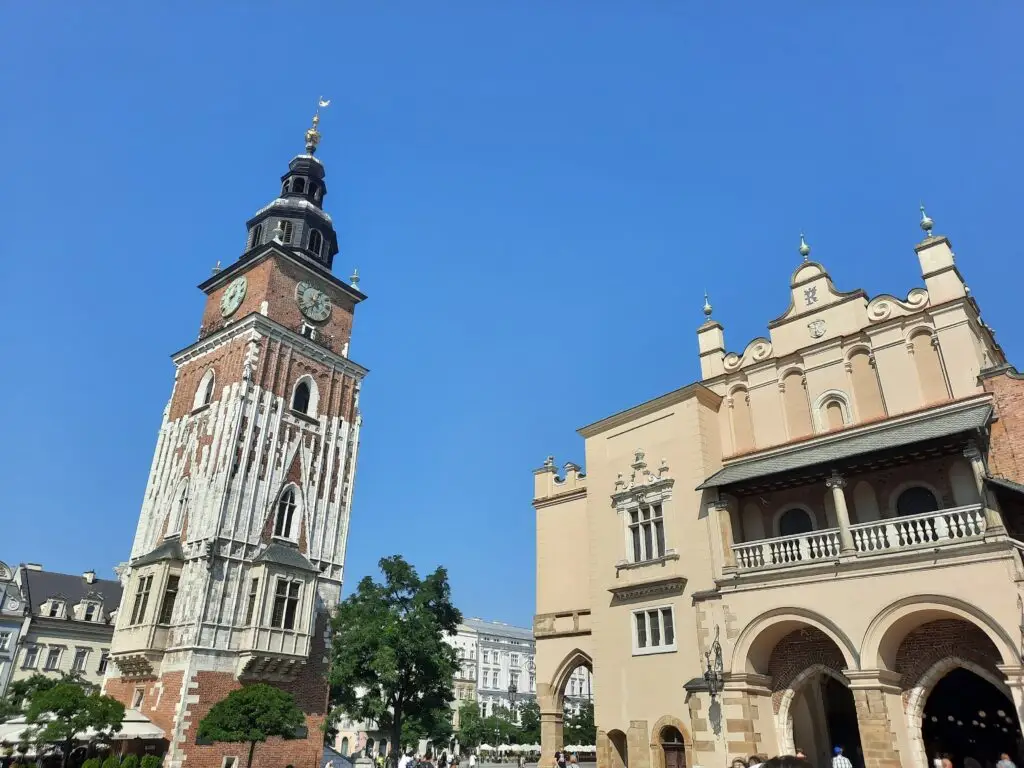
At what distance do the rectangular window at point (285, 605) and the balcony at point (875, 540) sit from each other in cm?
2253

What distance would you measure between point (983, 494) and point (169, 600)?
32667 millimetres

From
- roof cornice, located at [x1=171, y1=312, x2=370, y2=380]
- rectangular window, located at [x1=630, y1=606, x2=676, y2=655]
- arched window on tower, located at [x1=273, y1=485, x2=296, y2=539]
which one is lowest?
rectangular window, located at [x1=630, y1=606, x2=676, y2=655]

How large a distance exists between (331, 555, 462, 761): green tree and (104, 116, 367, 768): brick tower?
3.08 meters

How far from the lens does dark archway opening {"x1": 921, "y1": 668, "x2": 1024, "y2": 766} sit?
62.2ft

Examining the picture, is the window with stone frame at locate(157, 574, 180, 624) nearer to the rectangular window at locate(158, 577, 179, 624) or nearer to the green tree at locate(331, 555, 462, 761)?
the rectangular window at locate(158, 577, 179, 624)

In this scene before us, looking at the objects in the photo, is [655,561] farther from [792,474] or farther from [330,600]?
[330,600]

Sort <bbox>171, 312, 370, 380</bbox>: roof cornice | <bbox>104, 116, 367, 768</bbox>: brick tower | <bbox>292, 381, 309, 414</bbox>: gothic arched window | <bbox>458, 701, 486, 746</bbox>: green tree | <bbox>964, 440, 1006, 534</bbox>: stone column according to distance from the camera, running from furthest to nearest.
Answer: <bbox>458, 701, 486, 746</bbox>: green tree < <bbox>292, 381, 309, 414</bbox>: gothic arched window < <bbox>171, 312, 370, 380</bbox>: roof cornice < <bbox>104, 116, 367, 768</bbox>: brick tower < <bbox>964, 440, 1006, 534</bbox>: stone column

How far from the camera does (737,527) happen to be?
22.6m

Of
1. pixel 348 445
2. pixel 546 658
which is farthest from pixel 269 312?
pixel 546 658

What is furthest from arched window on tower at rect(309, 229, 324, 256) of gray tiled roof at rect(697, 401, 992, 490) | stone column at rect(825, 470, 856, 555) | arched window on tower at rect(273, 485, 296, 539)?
stone column at rect(825, 470, 856, 555)

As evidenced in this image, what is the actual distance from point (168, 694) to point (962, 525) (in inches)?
1226

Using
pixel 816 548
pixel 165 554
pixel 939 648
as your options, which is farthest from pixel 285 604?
pixel 939 648

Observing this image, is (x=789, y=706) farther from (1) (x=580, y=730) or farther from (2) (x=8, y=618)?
(2) (x=8, y=618)

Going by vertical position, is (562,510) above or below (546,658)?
above
